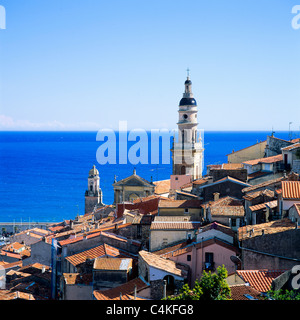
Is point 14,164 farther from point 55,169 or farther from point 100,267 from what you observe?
point 100,267

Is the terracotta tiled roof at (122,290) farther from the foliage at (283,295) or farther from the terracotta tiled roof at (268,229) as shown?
the foliage at (283,295)

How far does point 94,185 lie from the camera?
1980 inches

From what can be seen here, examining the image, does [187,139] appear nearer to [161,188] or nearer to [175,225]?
[161,188]

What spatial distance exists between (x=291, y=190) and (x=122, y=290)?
6636 millimetres

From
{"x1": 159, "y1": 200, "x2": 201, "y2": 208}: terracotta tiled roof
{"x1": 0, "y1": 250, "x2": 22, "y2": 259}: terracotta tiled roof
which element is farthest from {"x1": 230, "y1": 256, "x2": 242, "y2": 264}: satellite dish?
{"x1": 0, "y1": 250, "x2": 22, "y2": 259}: terracotta tiled roof

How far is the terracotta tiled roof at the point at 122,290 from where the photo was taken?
13371mm

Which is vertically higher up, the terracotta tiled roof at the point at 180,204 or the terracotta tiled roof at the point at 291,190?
the terracotta tiled roof at the point at 291,190

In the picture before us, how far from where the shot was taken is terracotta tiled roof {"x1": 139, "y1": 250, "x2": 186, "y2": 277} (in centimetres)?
1385

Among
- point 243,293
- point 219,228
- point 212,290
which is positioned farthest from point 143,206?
point 212,290

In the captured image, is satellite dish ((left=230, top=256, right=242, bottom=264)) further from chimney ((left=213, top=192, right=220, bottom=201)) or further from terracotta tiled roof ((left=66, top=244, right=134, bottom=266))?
chimney ((left=213, top=192, right=220, bottom=201))

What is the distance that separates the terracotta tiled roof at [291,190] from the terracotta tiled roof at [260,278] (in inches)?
173

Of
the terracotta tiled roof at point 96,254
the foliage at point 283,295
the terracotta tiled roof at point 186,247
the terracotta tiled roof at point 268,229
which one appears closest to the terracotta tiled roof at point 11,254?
the terracotta tiled roof at point 96,254

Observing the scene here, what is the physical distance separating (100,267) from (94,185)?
3563 centimetres
